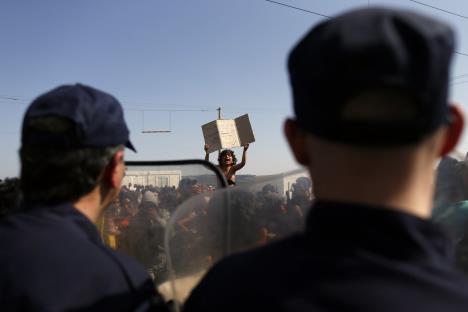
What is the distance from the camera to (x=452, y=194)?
123 cm

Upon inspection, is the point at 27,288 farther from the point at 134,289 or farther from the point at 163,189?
the point at 163,189

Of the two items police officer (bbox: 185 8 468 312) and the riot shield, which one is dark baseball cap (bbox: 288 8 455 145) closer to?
police officer (bbox: 185 8 468 312)

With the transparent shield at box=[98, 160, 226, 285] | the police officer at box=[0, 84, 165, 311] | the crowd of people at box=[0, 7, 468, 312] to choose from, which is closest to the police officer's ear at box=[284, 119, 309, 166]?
the crowd of people at box=[0, 7, 468, 312]

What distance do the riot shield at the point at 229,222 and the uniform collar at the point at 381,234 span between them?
0.50 metres

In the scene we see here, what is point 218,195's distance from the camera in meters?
1.21

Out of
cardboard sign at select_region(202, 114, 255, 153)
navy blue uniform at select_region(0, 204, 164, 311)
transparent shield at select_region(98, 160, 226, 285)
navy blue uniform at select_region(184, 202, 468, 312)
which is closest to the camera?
navy blue uniform at select_region(184, 202, 468, 312)

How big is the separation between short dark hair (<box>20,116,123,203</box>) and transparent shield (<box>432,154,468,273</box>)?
92cm

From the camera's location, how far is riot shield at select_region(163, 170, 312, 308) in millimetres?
1152

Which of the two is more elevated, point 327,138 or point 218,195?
point 327,138

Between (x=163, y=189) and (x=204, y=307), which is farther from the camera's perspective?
(x=163, y=189)

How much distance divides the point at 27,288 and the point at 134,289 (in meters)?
0.23

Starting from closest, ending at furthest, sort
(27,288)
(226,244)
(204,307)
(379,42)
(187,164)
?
(379,42) < (204,307) < (27,288) < (226,244) < (187,164)

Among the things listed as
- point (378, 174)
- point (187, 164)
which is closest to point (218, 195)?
point (187, 164)

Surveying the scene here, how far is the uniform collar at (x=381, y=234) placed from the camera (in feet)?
2.01
